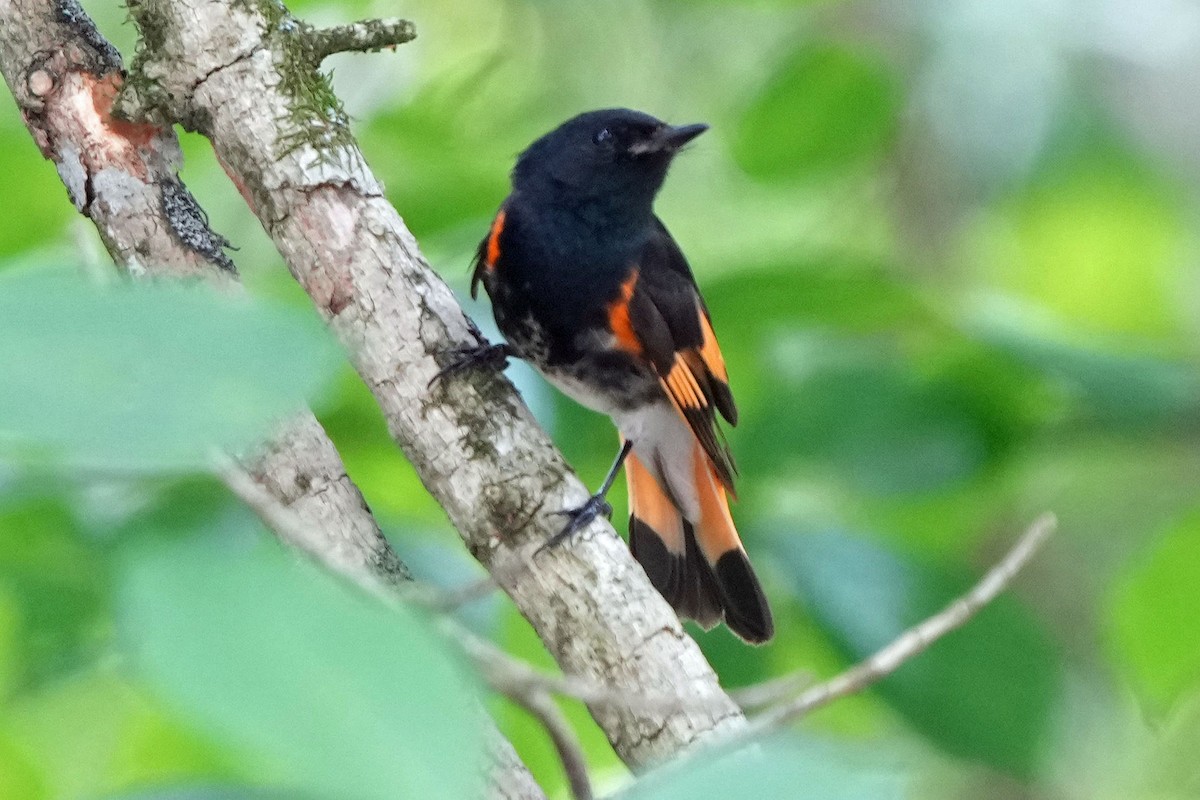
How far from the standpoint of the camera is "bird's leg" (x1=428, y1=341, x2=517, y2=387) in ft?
4.95

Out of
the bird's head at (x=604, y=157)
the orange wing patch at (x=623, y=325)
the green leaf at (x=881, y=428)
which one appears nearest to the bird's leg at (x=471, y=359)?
the green leaf at (x=881, y=428)

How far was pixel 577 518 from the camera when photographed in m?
1.46

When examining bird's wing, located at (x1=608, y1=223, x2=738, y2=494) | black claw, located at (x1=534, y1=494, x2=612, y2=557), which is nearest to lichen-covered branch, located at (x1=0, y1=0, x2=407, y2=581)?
black claw, located at (x1=534, y1=494, x2=612, y2=557)

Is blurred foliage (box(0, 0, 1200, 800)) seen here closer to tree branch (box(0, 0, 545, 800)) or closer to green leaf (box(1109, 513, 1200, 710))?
green leaf (box(1109, 513, 1200, 710))

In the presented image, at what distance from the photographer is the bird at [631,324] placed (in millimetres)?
2461

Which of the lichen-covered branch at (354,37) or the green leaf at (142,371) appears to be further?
the lichen-covered branch at (354,37)

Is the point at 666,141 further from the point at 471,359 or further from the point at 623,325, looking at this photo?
the point at 471,359

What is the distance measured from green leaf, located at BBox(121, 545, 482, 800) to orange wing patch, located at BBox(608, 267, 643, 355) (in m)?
2.13

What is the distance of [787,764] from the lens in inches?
18.9

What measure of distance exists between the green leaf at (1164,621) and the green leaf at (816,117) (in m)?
0.95

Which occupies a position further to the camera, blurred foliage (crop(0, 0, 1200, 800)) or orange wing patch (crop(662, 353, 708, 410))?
orange wing patch (crop(662, 353, 708, 410))

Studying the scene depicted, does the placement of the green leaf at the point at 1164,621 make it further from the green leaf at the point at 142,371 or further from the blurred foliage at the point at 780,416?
the green leaf at the point at 142,371

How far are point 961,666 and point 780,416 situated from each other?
552 millimetres

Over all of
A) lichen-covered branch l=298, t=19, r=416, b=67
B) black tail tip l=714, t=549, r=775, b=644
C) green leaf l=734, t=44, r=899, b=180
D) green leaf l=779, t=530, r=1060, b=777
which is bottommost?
black tail tip l=714, t=549, r=775, b=644
